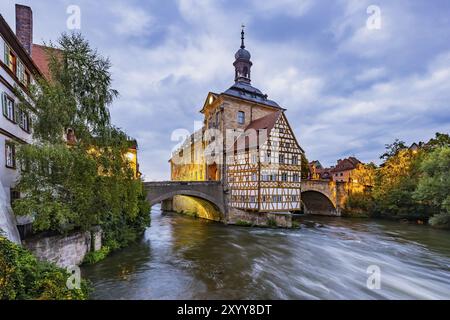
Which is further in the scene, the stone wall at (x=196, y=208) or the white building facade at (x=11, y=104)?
the stone wall at (x=196, y=208)

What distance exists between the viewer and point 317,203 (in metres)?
34.8

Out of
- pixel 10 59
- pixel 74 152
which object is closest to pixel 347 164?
pixel 74 152

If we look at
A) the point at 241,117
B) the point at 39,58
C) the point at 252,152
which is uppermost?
the point at 39,58

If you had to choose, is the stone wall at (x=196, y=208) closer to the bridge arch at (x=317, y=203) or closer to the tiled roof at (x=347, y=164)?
the bridge arch at (x=317, y=203)

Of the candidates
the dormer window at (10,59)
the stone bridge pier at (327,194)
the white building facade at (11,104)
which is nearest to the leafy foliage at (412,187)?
the stone bridge pier at (327,194)

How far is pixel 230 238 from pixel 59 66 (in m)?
14.1

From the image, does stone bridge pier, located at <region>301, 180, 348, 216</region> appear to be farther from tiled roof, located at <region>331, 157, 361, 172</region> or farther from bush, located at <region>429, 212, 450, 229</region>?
tiled roof, located at <region>331, 157, 361, 172</region>

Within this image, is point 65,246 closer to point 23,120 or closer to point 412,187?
point 23,120

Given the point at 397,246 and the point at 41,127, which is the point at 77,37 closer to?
the point at 41,127

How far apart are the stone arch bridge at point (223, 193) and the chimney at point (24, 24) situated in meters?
11.4

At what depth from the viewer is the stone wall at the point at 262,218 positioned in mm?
21469

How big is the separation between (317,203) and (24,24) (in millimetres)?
34881

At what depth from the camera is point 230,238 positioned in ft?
57.9
